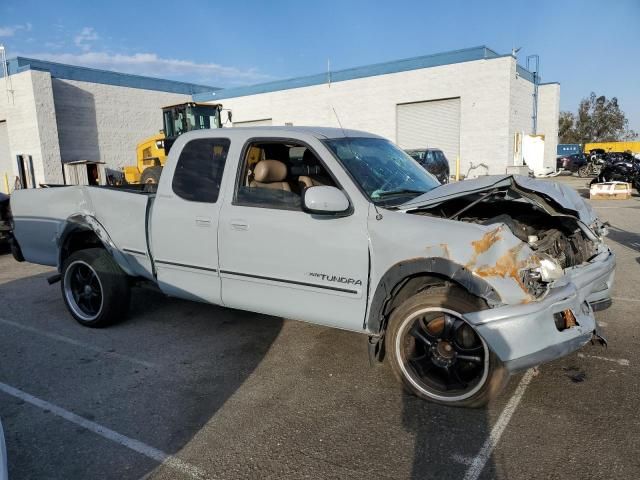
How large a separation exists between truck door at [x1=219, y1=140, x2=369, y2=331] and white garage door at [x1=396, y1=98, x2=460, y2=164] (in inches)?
916

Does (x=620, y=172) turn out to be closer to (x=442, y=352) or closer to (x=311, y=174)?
(x=311, y=174)

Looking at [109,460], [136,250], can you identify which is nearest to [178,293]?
[136,250]

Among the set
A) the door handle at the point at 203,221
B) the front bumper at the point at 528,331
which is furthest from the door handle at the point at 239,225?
the front bumper at the point at 528,331

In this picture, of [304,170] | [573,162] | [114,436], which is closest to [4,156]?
[304,170]

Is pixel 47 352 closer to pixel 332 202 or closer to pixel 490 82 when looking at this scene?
pixel 332 202

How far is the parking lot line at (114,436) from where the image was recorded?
2867 millimetres

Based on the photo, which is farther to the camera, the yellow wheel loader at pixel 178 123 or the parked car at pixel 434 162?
the parked car at pixel 434 162

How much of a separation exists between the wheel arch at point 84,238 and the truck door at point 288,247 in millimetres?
1495

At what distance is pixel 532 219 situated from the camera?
4.32m

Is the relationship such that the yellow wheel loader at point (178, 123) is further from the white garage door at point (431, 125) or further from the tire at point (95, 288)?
the tire at point (95, 288)

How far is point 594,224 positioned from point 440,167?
1620cm

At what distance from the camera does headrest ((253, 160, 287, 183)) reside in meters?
4.22

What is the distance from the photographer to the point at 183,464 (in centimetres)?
290

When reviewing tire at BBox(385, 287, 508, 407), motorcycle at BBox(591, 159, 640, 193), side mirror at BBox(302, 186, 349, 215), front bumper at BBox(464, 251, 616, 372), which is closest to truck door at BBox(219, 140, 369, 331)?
side mirror at BBox(302, 186, 349, 215)
